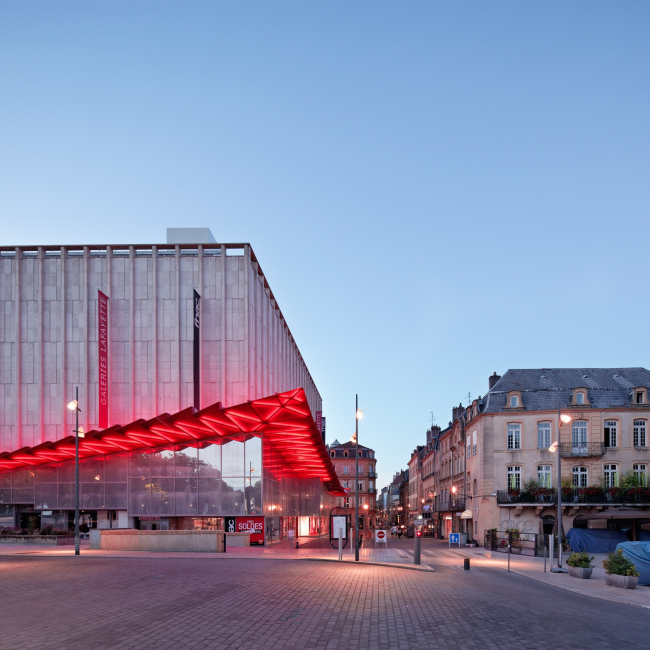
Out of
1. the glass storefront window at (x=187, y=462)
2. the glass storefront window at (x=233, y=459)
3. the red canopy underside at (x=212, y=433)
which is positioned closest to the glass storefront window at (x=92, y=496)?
the red canopy underside at (x=212, y=433)

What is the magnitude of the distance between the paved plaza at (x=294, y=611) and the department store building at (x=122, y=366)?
63.8ft

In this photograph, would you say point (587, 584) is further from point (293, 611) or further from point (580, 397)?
point (580, 397)

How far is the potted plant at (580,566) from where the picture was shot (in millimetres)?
24156

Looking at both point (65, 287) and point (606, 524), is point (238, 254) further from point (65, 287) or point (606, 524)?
point (606, 524)

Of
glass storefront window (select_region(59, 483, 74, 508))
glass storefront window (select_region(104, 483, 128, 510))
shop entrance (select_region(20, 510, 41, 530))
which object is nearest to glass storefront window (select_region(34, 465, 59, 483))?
glass storefront window (select_region(59, 483, 74, 508))

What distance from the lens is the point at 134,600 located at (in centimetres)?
1545

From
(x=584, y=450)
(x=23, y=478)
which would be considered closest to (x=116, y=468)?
(x=23, y=478)

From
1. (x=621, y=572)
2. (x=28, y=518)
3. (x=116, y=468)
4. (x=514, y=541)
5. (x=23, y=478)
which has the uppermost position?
(x=116, y=468)

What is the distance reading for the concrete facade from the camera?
45469 mm

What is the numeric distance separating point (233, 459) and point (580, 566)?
2196 cm

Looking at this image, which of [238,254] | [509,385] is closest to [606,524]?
[509,385]

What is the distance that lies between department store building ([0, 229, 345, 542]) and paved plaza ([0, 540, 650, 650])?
1945 cm

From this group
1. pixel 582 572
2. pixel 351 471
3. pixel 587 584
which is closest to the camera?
pixel 587 584

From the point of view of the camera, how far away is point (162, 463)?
42.2m
